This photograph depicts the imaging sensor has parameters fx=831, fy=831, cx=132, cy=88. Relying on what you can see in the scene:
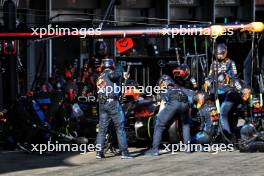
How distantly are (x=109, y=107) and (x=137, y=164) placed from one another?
1289mm

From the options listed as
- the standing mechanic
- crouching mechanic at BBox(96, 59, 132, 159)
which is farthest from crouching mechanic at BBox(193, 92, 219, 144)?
crouching mechanic at BBox(96, 59, 132, 159)

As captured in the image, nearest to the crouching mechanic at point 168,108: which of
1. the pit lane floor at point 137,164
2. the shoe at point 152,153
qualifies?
the shoe at point 152,153

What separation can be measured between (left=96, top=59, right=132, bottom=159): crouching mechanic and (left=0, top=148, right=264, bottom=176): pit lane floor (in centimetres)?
31

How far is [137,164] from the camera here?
1421 centimetres

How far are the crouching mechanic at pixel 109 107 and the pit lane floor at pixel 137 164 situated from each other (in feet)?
1.00

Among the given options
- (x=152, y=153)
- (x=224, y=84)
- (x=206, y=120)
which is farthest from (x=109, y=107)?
(x=224, y=84)

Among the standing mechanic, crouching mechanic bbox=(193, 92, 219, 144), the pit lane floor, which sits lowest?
the pit lane floor

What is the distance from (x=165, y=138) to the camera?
1631cm

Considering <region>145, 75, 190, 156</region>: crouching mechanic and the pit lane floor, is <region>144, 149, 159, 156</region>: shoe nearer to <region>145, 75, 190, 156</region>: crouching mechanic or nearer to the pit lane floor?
<region>145, 75, 190, 156</region>: crouching mechanic

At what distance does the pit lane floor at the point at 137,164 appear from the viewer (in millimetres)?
13211

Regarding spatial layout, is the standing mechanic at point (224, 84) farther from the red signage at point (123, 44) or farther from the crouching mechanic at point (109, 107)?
the red signage at point (123, 44)

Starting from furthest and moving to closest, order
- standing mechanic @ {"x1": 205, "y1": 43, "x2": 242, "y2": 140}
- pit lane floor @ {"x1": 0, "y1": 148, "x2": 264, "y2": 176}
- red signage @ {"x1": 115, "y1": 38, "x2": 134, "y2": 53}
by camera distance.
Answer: red signage @ {"x1": 115, "y1": 38, "x2": 134, "y2": 53}
standing mechanic @ {"x1": 205, "y1": 43, "x2": 242, "y2": 140}
pit lane floor @ {"x1": 0, "y1": 148, "x2": 264, "y2": 176}

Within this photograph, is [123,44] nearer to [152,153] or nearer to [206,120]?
[206,120]

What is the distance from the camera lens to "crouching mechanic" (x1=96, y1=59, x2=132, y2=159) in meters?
14.9
